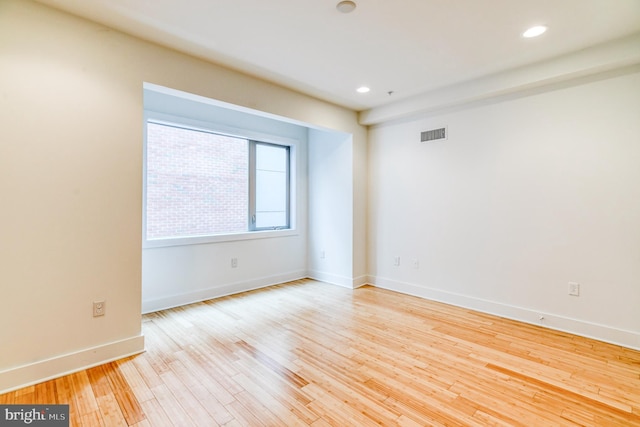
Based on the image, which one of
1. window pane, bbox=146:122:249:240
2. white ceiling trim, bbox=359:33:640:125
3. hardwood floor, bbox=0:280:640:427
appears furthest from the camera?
window pane, bbox=146:122:249:240

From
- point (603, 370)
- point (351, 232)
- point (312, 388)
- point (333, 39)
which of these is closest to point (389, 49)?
point (333, 39)

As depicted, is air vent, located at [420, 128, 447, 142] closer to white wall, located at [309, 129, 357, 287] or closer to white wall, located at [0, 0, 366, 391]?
white wall, located at [309, 129, 357, 287]

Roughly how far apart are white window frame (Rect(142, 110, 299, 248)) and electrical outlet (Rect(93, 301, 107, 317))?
3.74ft

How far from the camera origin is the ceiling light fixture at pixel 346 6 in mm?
1996

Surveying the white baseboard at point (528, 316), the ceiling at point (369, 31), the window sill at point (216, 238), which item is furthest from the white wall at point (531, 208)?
the window sill at point (216, 238)

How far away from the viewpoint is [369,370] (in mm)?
2225

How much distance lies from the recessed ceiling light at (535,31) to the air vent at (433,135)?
140 centimetres

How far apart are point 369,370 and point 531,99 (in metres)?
3.09

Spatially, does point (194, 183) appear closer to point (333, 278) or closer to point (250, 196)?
point (250, 196)

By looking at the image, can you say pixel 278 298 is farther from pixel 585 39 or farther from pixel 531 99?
pixel 585 39

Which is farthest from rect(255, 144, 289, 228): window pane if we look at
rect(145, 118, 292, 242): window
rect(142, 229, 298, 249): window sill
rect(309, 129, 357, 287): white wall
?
rect(309, 129, 357, 287): white wall

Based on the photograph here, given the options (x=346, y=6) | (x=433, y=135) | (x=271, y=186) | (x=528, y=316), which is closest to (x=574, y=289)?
(x=528, y=316)

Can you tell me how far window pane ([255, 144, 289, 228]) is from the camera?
461 cm

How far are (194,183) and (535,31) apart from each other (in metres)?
3.81
